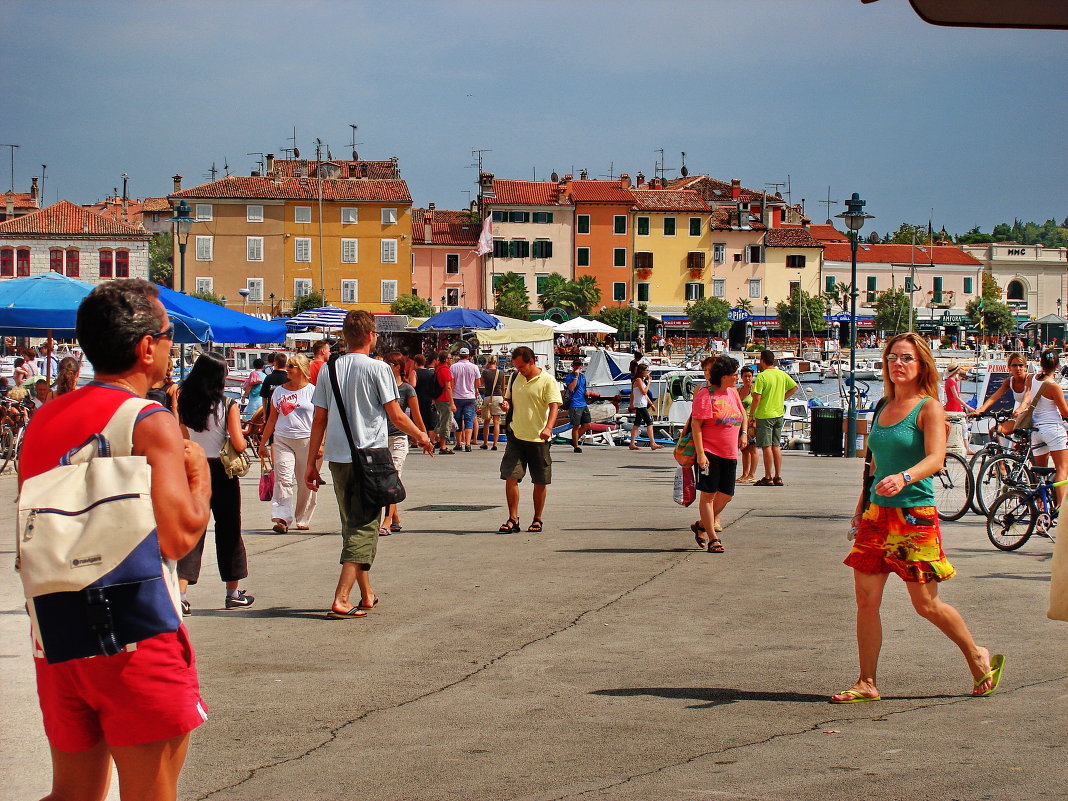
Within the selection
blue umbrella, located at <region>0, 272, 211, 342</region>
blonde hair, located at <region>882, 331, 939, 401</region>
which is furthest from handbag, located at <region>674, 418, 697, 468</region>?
blue umbrella, located at <region>0, 272, 211, 342</region>

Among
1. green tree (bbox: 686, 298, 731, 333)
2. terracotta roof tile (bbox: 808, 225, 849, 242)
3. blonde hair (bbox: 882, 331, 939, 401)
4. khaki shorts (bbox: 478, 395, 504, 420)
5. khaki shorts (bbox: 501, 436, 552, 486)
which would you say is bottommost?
khaki shorts (bbox: 478, 395, 504, 420)

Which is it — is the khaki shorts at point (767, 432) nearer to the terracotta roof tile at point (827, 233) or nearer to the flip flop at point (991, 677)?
the flip flop at point (991, 677)

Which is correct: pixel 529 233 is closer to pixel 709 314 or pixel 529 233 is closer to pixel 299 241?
pixel 709 314

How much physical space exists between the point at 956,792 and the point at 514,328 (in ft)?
94.8

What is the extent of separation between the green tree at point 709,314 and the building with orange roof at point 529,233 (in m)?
9.67

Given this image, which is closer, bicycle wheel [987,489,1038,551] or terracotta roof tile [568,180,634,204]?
bicycle wheel [987,489,1038,551]

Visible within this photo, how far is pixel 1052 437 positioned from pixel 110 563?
417 inches

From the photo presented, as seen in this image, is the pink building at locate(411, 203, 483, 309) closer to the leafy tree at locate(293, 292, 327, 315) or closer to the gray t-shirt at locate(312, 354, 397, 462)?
the leafy tree at locate(293, 292, 327, 315)

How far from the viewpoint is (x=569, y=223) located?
92.5m

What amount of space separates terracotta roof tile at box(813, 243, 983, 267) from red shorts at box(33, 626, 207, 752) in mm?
107315

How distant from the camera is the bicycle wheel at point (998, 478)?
1120 cm

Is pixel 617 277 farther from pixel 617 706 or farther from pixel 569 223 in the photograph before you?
pixel 617 706

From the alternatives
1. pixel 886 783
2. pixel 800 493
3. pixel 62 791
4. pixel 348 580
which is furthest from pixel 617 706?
pixel 800 493

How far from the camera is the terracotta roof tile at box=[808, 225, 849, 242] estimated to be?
379ft
